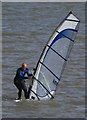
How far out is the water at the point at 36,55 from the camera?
1962 centimetres

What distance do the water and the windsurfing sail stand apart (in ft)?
1.11

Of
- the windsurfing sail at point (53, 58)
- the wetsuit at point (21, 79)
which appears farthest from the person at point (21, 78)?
the windsurfing sail at point (53, 58)

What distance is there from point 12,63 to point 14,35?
4.14 metres

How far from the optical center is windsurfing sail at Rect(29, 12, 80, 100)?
20.5m

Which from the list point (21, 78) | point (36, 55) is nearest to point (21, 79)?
point (21, 78)

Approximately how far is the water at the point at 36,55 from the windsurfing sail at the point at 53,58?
1.11 ft

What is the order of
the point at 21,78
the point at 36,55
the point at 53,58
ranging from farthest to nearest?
the point at 36,55
the point at 53,58
the point at 21,78

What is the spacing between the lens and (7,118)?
720 inches

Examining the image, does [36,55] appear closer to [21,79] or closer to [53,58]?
[53,58]

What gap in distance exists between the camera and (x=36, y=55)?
84.0 feet

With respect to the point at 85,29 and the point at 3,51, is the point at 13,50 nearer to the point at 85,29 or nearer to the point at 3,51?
the point at 3,51

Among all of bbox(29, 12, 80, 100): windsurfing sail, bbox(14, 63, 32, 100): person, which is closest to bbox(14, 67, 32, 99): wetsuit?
bbox(14, 63, 32, 100): person

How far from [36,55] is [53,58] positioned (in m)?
4.87

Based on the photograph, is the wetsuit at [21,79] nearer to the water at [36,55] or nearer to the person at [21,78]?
the person at [21,78]
